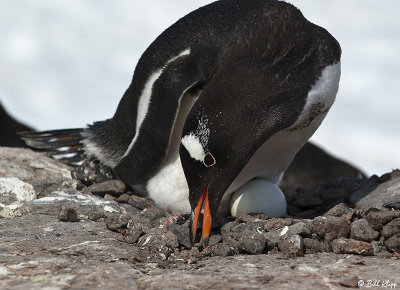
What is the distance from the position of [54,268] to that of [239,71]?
157 centimetres

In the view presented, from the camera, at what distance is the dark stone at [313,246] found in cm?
341

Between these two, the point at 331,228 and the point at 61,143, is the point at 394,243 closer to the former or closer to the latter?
the point at 331,228

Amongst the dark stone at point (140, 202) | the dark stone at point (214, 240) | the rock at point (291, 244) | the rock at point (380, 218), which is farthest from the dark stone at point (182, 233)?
the rock at point (380, 218)

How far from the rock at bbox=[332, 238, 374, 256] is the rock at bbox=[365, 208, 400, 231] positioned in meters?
0.15

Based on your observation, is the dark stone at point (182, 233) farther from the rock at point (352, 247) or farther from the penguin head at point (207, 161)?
the rock at point (352, 247)

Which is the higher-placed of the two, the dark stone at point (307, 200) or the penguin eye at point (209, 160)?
the penguin eye at point (209, 160)

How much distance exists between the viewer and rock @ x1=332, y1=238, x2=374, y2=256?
3.30 meters

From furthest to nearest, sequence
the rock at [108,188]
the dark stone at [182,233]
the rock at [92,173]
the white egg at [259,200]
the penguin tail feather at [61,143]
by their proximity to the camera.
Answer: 1. the penguin tail feather at [61,143]
2. the rock at [92,173]
3. the rock at [108,188]
4. the white egg at [259,200]
5. the dark stone at [182,233]

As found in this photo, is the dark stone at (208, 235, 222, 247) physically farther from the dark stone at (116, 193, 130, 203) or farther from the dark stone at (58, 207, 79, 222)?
the dark stone at (116, 193, 130, 203)

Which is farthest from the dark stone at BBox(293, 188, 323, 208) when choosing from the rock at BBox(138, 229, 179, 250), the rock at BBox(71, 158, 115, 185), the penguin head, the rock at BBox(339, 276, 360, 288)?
the rock at BBox(339, 276, 360, 288)

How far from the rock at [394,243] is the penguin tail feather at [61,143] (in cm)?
266

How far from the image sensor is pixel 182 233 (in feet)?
11.9

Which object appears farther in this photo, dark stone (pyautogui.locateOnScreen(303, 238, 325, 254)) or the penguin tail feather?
the penguin tail feather

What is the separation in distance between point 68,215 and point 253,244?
3.73 feet
